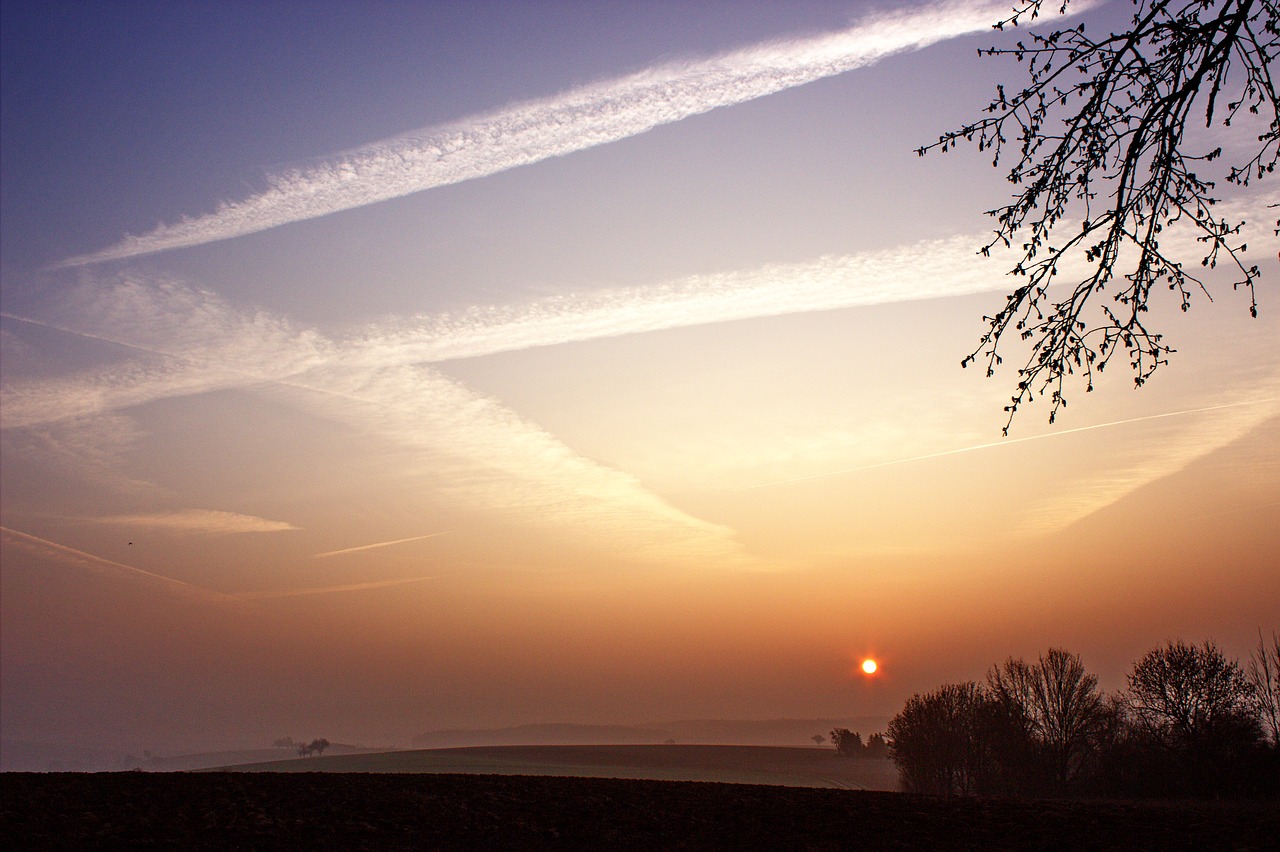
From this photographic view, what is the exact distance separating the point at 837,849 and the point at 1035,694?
29989 mm

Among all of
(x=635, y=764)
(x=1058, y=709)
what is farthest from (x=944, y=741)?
(x=635, y=764)

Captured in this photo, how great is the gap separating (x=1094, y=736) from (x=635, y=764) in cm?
4617

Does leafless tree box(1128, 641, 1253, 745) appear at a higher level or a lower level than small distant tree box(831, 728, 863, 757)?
higher

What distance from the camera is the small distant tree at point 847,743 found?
293ft

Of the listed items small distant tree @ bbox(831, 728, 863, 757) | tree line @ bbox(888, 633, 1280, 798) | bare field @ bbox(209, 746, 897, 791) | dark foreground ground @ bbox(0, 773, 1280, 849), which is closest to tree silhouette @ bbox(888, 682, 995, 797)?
tree line @ bbox(888, 633, 1280, 798)

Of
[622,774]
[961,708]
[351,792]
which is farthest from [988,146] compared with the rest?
[622,774]

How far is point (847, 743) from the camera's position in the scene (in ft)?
298

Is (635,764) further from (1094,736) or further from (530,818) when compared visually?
(530,818)

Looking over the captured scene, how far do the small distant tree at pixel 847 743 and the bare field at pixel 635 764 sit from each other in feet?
3.90

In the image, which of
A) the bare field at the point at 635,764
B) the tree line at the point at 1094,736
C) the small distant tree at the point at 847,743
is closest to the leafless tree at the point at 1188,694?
the tree line at the point at 1094,736

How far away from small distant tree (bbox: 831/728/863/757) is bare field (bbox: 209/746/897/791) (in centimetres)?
119

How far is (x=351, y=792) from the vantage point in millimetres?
16250

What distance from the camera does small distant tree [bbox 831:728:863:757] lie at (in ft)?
293

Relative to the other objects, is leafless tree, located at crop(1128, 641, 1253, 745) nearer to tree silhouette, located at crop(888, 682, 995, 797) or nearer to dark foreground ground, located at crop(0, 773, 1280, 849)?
tree silhouette, located at crop(888, 682, 995, 797)
